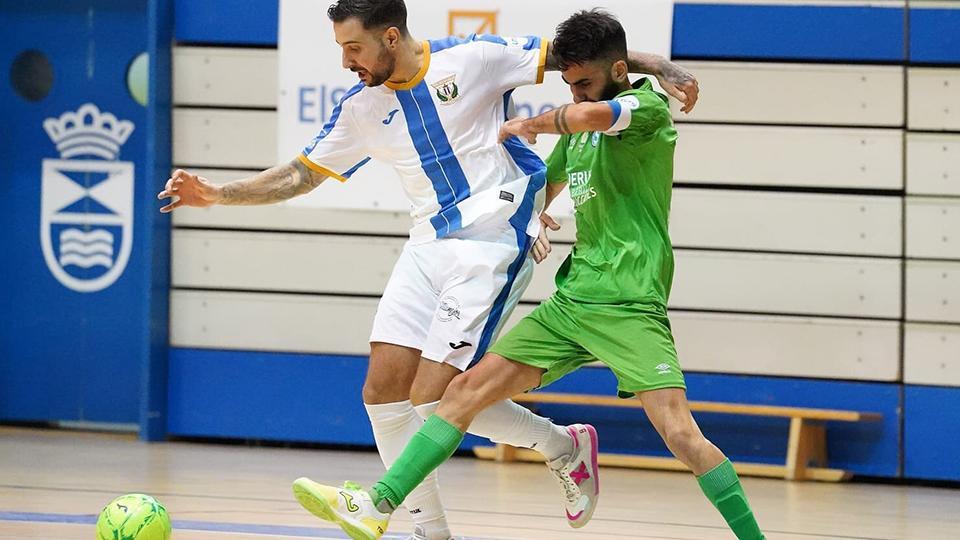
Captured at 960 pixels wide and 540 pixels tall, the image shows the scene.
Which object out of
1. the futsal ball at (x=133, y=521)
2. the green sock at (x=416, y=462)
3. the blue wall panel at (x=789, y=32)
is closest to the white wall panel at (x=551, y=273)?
the blue wall panel at (x=789, y=32)

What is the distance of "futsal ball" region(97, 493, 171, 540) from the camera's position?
3.93m

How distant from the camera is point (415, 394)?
4305mm

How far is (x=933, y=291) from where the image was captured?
7.40m

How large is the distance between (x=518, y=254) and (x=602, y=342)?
51 centimetres

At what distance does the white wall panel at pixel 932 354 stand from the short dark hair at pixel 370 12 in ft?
13.9

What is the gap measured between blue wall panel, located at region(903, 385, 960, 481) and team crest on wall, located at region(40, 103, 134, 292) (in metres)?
4.90

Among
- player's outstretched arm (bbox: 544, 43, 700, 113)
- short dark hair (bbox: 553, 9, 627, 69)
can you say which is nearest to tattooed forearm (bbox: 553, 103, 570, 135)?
short dark hair (bbox: 553, 9, 627, 69)

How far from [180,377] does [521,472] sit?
90.5 inches

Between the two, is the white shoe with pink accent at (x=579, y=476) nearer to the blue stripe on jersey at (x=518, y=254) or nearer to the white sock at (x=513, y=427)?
the white sock at (x=513, y=427)

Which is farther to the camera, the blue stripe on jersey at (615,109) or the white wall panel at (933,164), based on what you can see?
the white wall panel at (933,164)

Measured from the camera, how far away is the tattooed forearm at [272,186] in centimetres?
463

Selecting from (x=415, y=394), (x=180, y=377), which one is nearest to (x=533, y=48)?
(x=415, y=394)

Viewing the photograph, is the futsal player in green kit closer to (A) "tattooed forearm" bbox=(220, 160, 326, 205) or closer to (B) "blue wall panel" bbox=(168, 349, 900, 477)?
(A) "tattooed forearm" bbox=(220, 160, 326, 205)

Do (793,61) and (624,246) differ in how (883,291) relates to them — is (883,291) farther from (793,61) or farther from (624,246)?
(624,246)
